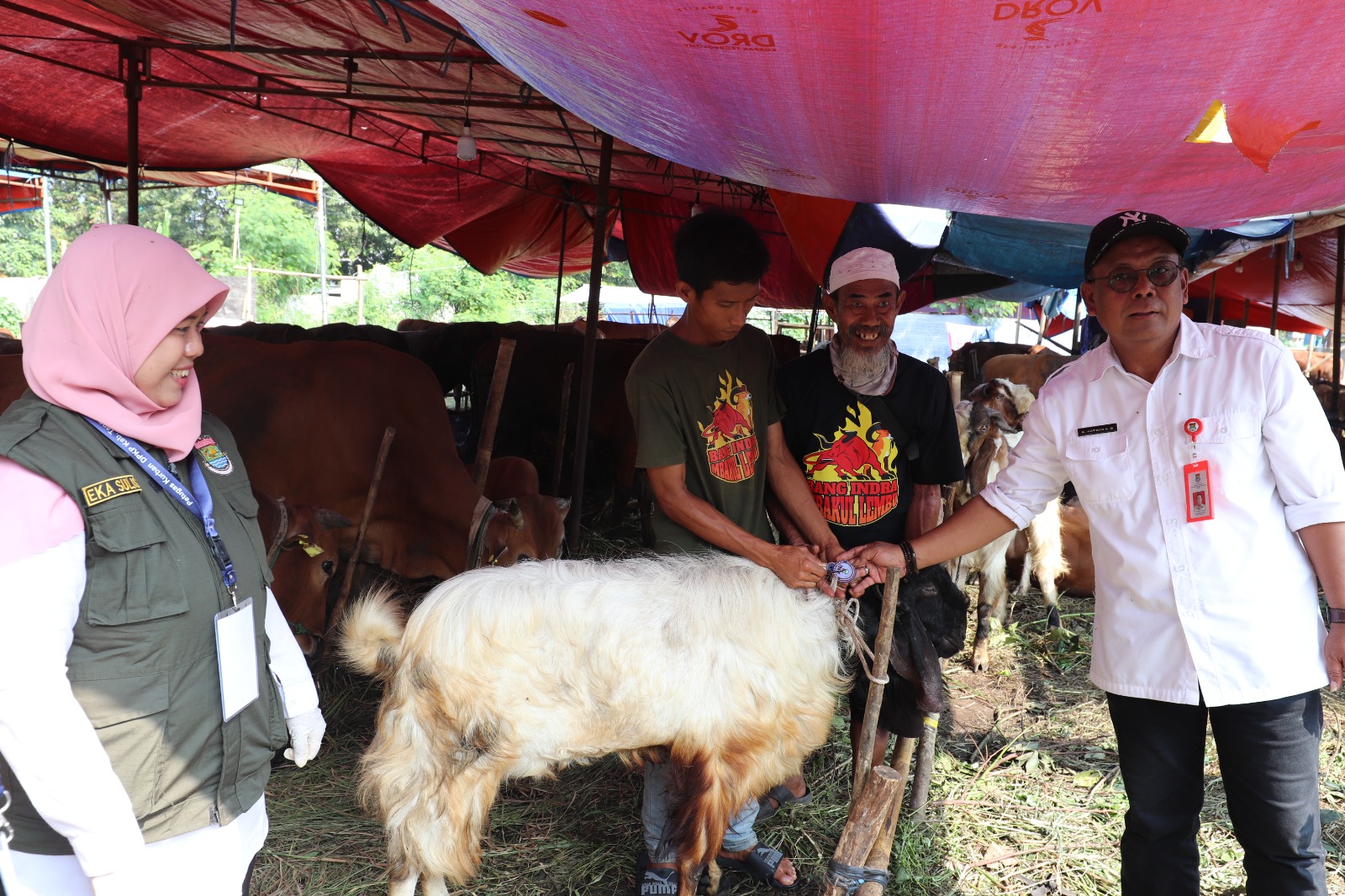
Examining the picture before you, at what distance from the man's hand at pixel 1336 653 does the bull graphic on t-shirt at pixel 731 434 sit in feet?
5.10

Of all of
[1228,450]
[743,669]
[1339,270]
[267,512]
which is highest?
[1339,270]

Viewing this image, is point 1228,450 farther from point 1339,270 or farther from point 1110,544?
point 1339,270

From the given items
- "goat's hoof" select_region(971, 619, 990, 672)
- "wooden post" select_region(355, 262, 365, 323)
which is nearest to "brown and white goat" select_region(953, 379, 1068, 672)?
"goat's hoof" select_region(971, 619, 990, 672)

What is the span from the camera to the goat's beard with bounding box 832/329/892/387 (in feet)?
9.27

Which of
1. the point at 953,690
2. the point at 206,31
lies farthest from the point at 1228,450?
the point at 206,31

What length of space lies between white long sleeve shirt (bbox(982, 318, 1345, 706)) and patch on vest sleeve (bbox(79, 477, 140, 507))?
7.19ft

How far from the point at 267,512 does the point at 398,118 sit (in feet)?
18.3

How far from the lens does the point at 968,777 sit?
155 inches

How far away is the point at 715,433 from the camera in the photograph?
2781 millimetres

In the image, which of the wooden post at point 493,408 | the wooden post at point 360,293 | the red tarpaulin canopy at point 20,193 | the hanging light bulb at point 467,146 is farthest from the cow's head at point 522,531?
the wooden post at point 360,293

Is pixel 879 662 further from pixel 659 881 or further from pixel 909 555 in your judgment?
pixel 659 881

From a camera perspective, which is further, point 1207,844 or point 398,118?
point 398,118

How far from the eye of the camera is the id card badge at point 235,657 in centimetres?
167

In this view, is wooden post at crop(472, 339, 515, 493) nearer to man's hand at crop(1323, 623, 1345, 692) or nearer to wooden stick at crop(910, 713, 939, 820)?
wooden stick at crop(910, 713, 939, 820)
